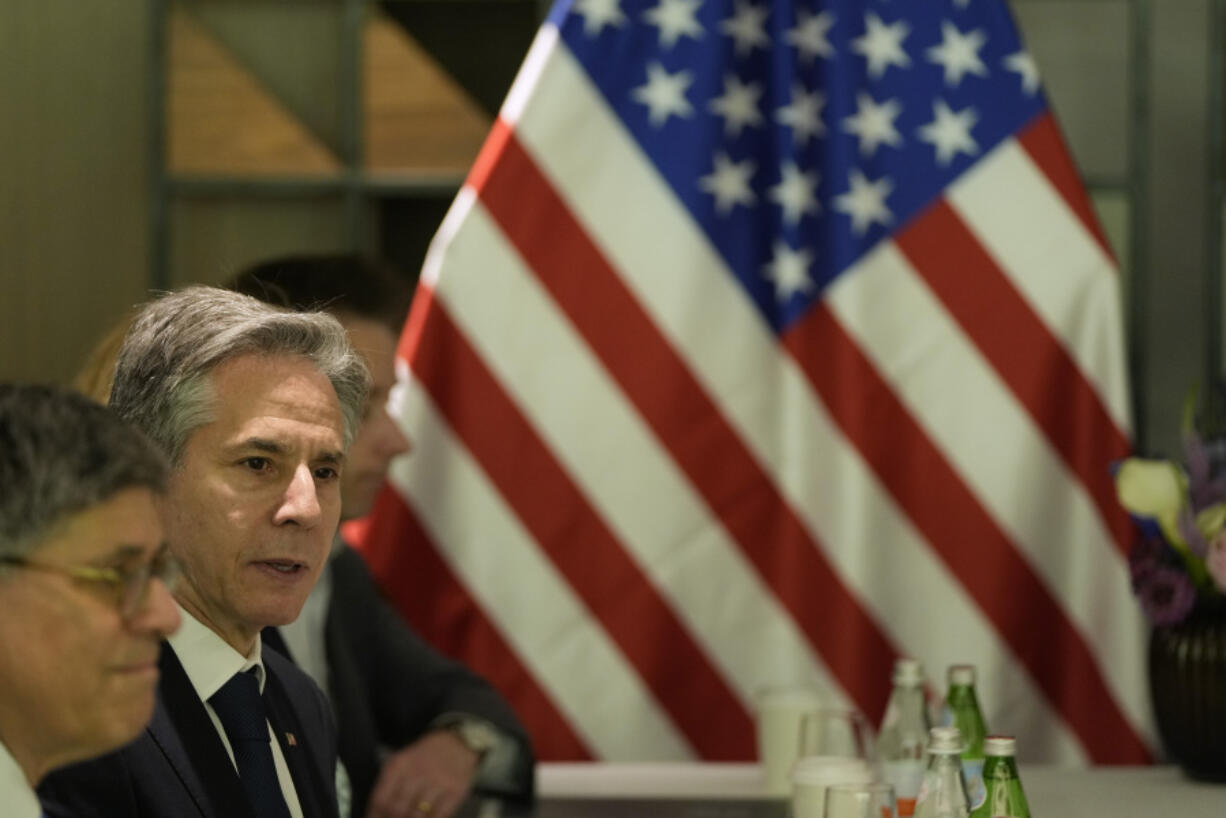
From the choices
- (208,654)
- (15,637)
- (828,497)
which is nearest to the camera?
(15,637)

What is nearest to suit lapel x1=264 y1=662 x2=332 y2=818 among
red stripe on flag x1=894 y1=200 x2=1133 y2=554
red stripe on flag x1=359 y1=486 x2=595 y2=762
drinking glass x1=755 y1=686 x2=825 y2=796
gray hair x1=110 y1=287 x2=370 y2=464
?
gray hair x1=110 y1=287 x2=370 y2=464

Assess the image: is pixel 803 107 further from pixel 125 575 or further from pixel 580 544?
pixel 125 575

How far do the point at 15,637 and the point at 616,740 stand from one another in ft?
6.23

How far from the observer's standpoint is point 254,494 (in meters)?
1.60

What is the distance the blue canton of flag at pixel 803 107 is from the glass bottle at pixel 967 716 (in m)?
0.90

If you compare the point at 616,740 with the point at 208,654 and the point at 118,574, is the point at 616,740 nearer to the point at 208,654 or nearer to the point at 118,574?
the point at 208,654

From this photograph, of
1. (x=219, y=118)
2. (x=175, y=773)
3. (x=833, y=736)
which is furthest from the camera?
(x=219, y=118)

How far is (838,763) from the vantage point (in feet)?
6.11

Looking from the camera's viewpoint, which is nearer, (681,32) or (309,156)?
(681,32)

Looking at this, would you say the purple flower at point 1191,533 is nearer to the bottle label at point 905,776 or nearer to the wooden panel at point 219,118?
the bottle label at point 905,776

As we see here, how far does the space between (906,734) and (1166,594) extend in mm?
498

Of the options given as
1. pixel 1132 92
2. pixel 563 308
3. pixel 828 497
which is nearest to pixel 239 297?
pixel 563 308

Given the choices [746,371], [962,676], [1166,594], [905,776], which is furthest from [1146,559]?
[746,371]

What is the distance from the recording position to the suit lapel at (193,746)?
148cm
